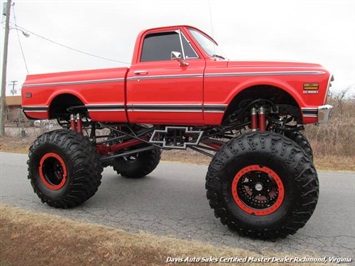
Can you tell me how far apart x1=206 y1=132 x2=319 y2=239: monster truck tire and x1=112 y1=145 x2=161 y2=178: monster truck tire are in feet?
9.97

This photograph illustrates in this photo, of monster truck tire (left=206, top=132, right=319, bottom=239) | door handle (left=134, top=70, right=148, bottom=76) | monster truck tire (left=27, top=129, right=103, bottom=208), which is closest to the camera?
monster truck tire (left=206, top=132, right=319, bottom=239)

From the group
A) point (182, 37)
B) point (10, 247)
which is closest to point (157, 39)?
point (182, 37)

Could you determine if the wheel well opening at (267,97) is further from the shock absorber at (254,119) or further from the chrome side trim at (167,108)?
the chrome side trim at (167,108)

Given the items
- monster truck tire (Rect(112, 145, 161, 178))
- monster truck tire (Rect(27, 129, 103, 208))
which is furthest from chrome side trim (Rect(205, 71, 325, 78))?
monster truck tire (Rect(112, 145, 161, 178))

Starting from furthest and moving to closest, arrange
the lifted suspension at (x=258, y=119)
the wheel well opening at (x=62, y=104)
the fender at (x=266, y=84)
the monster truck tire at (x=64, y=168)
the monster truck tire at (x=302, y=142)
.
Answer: the wheel well opening at (x=62, y=104), the monster truck tire at (x=302, y=142), the monster truck tire at (x=64, y=168), the lifted suspension at (x=258, y=119), the fender at (x=266, y=84)

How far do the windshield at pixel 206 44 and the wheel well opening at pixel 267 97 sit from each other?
0.79m

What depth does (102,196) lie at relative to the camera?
555 cm

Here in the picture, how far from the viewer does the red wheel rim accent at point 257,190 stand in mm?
3617

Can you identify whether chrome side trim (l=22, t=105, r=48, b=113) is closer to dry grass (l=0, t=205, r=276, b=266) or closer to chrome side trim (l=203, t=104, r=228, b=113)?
dry grass (l=0, t=205, r=276, b=266)

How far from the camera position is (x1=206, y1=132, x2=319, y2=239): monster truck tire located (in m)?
3.47

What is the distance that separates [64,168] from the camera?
4773 mm

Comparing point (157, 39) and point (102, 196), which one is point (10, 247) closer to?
point (102, 196)

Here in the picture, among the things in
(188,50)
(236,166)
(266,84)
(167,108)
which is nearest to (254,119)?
(266,84)

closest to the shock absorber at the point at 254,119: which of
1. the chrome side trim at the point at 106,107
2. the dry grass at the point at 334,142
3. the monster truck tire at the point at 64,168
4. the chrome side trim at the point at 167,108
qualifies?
the chrome side trim at the point at 167,108
